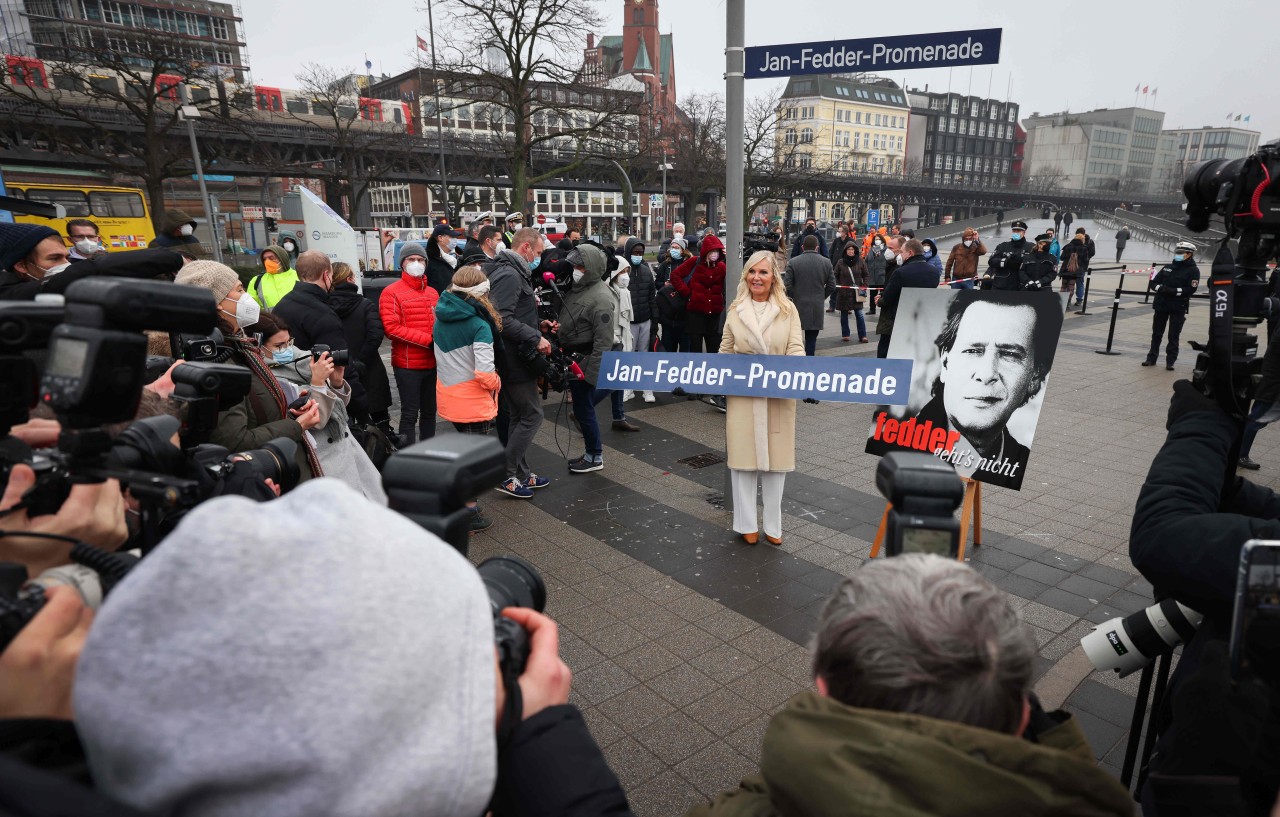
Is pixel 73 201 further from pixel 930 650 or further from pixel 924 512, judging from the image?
pixel 930 650

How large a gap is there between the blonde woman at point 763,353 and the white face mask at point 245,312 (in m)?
2.70

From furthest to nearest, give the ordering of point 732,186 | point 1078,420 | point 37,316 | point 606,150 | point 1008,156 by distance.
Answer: point 1008,156
point 606,150
point 1078,420
point 732,186
point 37,316

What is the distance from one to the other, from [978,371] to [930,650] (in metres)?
3.55

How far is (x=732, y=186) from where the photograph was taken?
4.91 metres

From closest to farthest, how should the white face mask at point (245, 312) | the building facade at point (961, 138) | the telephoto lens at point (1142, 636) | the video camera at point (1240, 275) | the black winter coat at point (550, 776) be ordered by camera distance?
the black winter coat at point (550, 776) < the video camera at point (1240, 275) < the telephoto lens at point (1142, 636) < the white face mask at point (245, 312) < the building facade at point (961, 138)

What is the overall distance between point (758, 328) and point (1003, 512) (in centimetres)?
248

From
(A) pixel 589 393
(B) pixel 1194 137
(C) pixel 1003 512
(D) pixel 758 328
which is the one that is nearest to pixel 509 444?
(A) pixel 589 393

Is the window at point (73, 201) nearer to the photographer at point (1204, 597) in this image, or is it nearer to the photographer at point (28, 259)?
the photographer at point (28, 259)

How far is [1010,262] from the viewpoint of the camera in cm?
1285

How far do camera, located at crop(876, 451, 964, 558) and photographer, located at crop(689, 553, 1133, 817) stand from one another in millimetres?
129

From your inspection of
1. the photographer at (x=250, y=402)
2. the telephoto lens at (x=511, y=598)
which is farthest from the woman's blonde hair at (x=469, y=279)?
the telephoto lens at (x=511, y=598)

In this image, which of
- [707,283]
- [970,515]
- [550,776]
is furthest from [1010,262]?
[550,776]

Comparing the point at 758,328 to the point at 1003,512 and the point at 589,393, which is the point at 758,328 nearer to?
the point at 589,393

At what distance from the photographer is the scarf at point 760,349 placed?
15.1ft
